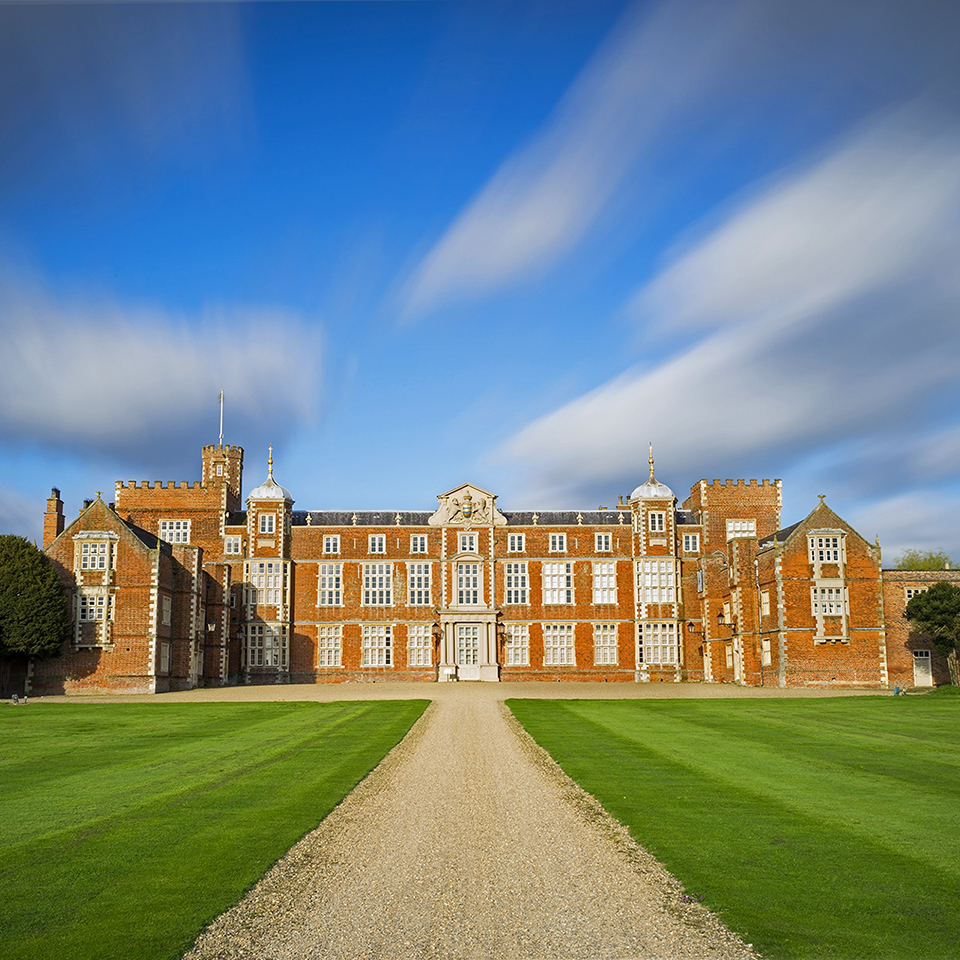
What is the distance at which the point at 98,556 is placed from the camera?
162 ft

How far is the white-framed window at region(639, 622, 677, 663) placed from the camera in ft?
198

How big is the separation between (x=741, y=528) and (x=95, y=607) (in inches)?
1653

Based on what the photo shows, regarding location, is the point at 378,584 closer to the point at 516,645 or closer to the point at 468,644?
the point at 468,644

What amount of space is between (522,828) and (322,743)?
35.5ft

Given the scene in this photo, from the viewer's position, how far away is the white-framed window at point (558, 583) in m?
61.3

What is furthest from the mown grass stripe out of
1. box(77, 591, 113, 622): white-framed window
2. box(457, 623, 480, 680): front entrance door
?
box(457, 623, 480, 680): front entrance door

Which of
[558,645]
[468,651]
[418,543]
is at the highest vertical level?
[418,543]

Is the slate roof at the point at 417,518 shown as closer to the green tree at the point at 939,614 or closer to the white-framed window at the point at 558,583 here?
the white-framed window at the point at 558,583

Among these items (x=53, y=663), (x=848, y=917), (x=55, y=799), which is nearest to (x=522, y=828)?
(x=848, y=917)

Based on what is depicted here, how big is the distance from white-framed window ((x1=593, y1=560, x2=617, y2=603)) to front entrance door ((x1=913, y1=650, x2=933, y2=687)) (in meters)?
18.8

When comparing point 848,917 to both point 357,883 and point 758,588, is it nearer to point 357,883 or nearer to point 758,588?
point 357,883

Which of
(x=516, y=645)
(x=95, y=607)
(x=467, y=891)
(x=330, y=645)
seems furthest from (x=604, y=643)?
(x=467, y=891)

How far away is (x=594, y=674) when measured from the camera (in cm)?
6034

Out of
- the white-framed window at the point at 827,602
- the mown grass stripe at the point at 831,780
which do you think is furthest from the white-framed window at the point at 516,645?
the mown grass stripe at the point at 831,780
